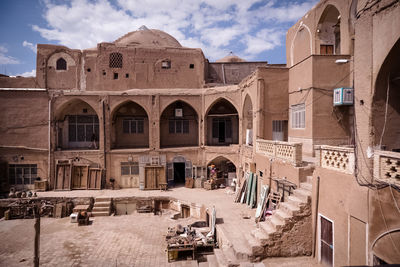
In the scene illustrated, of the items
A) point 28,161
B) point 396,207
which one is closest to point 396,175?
point 396,207

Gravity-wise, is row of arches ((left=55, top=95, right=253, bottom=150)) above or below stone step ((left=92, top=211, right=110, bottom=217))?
above

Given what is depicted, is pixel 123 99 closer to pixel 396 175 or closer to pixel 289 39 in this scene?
pixel 289 39

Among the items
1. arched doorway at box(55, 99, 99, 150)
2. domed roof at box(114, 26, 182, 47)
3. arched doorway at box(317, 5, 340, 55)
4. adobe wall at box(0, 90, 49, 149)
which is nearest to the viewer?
arched doorway at box(317, 5, 340, 55)

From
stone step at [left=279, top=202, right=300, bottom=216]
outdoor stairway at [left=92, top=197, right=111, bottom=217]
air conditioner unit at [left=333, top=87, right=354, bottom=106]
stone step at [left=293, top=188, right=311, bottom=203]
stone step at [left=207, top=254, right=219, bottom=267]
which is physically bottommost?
outdoor stairway at [left=92, top=197, right=111, bottom=217]

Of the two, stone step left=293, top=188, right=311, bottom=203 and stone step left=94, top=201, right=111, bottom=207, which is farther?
stone step left=94, top=201, right=111, bottom=207

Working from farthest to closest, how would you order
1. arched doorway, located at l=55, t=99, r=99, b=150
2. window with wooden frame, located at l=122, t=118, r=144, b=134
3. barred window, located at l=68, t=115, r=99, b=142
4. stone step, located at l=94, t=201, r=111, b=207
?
1. window with wooden frame, located at l=122, t=118, r=144, b=134
2. barred window, located at l=68, t=115, r=99, b=142
3. arched doorway, located at l=55, t=99, r=99, b=150
4. stone step, located at l=94, t=201, r=111, b=207

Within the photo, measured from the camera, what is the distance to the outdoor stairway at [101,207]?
15652 millimetres

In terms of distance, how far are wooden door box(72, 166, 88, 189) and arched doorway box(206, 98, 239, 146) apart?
32.9 feet

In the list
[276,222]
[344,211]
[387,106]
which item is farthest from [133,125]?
[387,106]

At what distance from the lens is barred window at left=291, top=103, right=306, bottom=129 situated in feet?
38.9

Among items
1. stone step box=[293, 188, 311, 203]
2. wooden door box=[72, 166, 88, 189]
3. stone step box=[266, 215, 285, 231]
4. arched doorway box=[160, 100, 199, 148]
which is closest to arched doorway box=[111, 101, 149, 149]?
arched doorway box=[160, 100, 199, 148]

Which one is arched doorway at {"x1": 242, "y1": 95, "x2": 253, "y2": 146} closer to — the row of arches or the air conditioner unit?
the row of arches

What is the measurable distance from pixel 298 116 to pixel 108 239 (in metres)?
11.1

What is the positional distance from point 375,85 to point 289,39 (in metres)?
12.8
